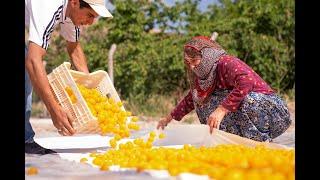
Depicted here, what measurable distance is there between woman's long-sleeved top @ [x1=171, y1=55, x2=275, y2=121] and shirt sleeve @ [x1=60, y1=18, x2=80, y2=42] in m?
0.92

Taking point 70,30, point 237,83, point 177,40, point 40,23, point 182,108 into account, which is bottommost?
point 177,40

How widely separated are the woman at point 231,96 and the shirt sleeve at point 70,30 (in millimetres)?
707

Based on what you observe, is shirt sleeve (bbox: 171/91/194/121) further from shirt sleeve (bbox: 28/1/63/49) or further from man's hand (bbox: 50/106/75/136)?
shirt sleeve (bbox: 28/1/63/49)

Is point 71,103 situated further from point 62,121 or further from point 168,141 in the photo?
point 168,141

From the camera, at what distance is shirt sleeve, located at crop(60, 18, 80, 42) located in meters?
3.41

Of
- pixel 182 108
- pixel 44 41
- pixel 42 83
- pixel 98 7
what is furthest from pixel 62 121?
pixel 182 108

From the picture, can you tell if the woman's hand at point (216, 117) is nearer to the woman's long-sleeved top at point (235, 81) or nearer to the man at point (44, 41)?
the woman's long-sleeved top at point (235, 81)

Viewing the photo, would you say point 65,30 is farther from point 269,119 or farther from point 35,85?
point 269,119

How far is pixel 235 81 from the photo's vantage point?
3.12 m

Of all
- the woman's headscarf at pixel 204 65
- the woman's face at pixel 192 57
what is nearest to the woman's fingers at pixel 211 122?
the woman's headscarf at pixel 204 65

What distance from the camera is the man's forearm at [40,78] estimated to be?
109 inches

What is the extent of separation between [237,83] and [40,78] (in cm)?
107

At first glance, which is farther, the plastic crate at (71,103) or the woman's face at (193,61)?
the woman's face at (193,61)
